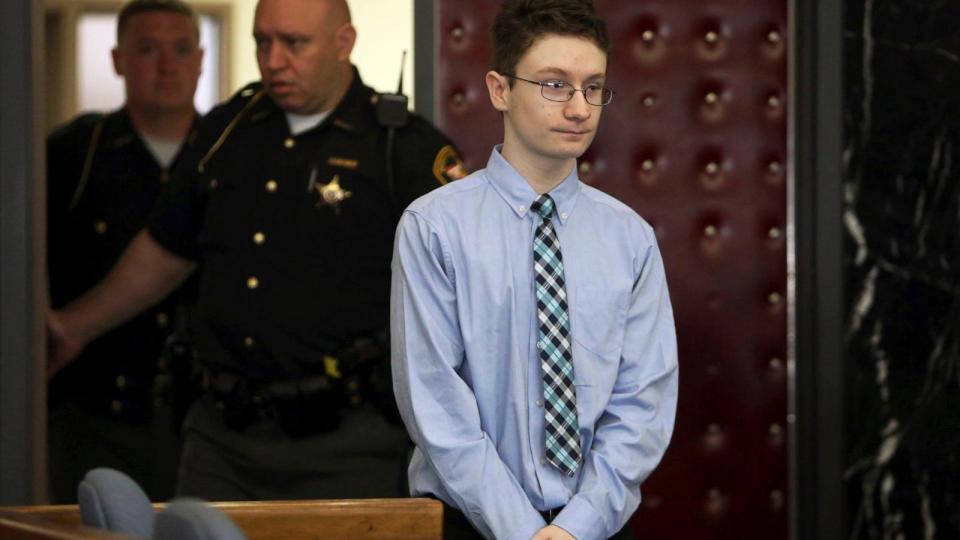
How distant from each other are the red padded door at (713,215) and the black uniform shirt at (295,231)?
63cm

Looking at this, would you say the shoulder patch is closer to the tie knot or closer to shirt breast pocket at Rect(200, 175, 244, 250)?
shirt breast pocket at Rect(200, 175, 244, 250)

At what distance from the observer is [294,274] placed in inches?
150

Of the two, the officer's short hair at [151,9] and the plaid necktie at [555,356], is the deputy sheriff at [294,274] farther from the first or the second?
the plaid necktie at [555,356]

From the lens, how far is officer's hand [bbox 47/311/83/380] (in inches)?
155

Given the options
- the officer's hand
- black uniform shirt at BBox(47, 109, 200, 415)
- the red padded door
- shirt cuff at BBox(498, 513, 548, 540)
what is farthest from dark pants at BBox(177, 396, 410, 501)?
shirt cuff at BBox(498, 513, 548, 540)

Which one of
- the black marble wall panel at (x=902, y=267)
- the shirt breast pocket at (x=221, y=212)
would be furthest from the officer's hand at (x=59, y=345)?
the black marble wall panel at (x=902, y=267)

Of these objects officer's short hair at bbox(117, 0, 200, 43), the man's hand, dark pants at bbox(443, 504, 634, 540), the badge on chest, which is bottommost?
dark pants at bbox(443, 504, 634, 540)

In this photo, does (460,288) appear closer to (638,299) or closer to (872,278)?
(638,299)

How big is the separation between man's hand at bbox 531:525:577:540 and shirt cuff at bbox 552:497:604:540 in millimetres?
11

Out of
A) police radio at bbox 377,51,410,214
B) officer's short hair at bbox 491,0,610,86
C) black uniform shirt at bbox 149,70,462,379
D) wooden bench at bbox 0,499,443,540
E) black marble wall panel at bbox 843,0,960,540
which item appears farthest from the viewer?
black marble wall panel at bbox 843,0,960,540

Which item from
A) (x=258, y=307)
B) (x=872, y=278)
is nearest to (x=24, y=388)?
(x=258, y=307)

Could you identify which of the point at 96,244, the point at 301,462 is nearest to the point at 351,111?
the point at 96,244

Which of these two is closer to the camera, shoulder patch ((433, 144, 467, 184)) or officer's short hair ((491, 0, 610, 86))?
officer's short hair ((491, 0, 610, 86))

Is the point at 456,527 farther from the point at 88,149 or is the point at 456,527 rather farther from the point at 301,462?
the point at 88,149
